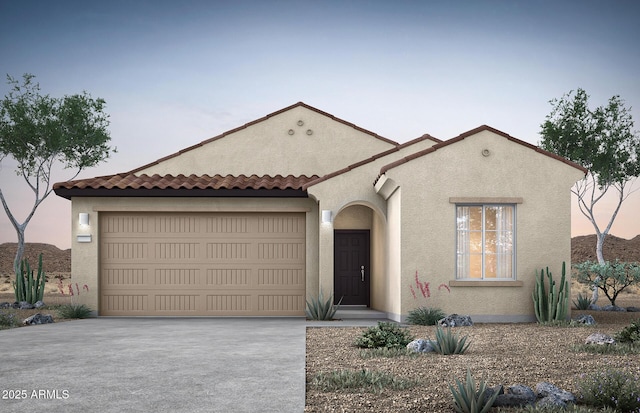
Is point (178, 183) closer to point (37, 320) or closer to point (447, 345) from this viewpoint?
point (37, 320)

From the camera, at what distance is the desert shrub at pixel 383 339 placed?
1027 cm

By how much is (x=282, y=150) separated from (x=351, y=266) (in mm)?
4082

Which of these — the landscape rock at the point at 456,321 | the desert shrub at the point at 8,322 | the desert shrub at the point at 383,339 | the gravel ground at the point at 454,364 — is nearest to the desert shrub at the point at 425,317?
the landscape rock at the point at 456,321

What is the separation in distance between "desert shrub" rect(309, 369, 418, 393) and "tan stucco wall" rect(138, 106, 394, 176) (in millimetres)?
12669

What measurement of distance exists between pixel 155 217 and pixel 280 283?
3620 mm

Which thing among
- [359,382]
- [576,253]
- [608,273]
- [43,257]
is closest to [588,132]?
[608,273]

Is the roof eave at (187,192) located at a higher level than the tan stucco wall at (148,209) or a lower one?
higher

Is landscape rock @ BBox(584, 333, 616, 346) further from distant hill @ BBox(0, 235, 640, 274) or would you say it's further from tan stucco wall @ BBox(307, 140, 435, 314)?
distant hill @ BBox(0, 235, 640, 274)

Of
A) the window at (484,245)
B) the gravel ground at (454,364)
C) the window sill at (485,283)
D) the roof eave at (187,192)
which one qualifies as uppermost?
the roof eave at (187,192)

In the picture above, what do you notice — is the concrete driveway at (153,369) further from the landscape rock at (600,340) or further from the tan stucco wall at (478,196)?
the landscape rock at (600,340)

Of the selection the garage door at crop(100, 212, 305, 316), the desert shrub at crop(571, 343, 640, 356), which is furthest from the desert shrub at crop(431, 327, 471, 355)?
the garage door at crop(100, 212, 305, 316)

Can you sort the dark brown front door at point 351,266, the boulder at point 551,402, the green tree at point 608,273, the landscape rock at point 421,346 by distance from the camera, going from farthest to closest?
the dark brown front door at point 351,266
the green tree at point 608,273
the landscape rock at point 421,346
the boulder at point 551,402

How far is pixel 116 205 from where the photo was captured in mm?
16828

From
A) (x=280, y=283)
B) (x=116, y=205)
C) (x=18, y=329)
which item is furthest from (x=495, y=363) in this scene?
(x=116, y=205)
